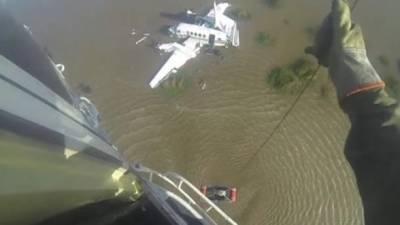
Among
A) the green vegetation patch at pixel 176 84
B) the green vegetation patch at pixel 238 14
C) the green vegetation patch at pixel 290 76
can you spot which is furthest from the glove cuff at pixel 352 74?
the green vegetation patch at pixel 238 14

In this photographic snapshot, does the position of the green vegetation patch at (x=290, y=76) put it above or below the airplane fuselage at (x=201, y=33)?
below

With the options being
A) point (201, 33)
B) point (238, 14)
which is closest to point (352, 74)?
point (201, 33)

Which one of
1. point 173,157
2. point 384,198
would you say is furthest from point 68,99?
point 173,157

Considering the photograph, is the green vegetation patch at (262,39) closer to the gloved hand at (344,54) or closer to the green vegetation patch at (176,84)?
the green vegetation patch at (176,84)

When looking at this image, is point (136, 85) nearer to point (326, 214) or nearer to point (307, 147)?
point (307, 147)

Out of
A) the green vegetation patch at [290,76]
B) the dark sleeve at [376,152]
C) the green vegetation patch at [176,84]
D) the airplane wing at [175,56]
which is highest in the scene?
the airplane wing at [175,56]

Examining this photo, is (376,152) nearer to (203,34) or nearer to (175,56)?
(175,56)

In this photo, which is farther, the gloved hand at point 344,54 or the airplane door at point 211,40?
the airplane door at point 211,40
